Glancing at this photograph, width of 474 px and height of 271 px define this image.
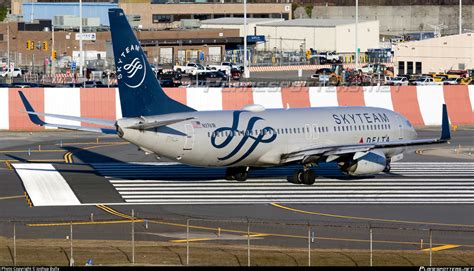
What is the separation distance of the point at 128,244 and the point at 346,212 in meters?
12.6

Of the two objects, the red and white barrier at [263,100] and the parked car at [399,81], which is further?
the parked car at [399,81]

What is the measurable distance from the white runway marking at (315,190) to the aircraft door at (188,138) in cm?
234

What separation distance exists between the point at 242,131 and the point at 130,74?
6.19m

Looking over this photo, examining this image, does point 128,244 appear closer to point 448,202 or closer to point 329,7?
point 448,202

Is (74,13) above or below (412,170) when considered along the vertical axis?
above

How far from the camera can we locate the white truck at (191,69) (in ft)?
427

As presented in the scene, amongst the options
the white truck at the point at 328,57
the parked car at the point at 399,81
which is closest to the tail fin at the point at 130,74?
the parked car at the point at 399,81

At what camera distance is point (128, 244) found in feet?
128

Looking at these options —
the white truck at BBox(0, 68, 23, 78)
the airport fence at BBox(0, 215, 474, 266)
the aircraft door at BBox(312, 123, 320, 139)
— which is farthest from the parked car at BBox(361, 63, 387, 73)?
the airport fence at BBox(0, 215, 474, 266)

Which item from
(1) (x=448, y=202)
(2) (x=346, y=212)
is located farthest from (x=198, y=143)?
(1) (x=448, y=202)

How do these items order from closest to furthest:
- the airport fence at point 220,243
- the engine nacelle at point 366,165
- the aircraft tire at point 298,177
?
the airport fence at point 220,243, the engine nacelle at point 366,165, the aircraft tire at point 298,177

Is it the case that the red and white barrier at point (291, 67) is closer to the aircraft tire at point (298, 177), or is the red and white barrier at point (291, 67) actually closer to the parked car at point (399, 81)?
the parked car at point (399, 81)

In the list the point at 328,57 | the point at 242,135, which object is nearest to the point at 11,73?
the point at 328,57

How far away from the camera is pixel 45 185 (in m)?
55.4
